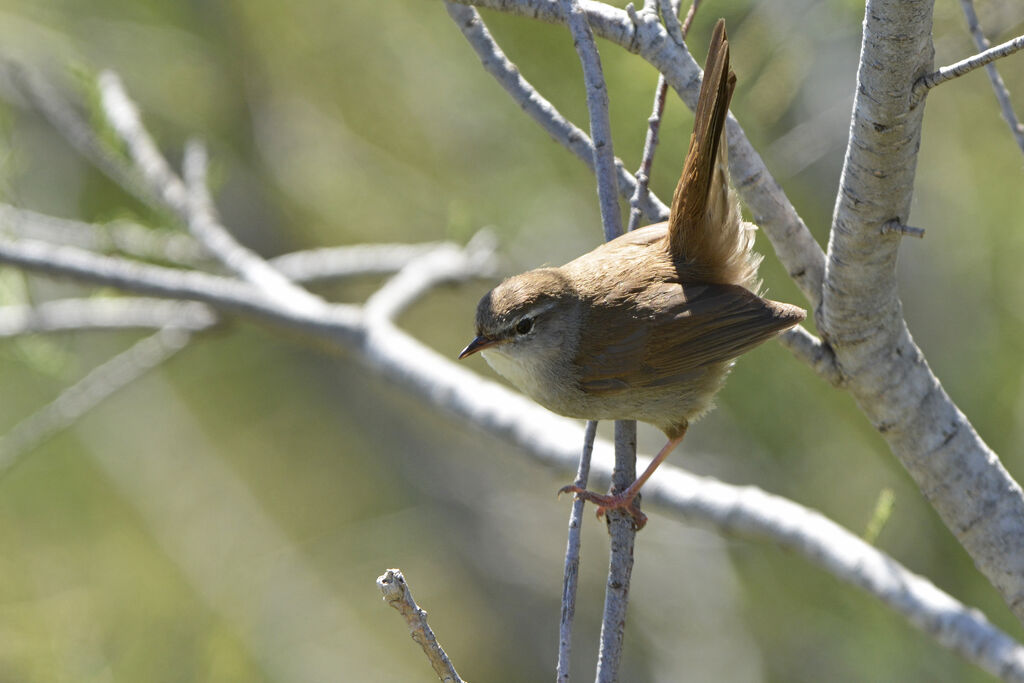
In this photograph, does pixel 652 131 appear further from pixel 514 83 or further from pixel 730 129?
pixel 514 83

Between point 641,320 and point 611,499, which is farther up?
point 641,320

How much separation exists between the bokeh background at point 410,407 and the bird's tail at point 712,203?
125 cm

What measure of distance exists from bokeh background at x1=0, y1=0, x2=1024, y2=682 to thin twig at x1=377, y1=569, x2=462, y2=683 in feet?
7.89

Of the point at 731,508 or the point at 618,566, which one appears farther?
the point at 731,508

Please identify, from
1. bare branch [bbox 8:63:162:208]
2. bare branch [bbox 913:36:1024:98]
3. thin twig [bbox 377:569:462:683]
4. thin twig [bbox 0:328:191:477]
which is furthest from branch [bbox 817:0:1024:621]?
thin twig [bbox 0:328:191:477]

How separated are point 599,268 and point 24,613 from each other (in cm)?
399

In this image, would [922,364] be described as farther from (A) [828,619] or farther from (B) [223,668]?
A: (B) [223,668]

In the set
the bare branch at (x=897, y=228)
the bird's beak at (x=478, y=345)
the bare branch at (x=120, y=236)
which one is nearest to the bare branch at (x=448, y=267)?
the bare branch at (x=120, y=236)

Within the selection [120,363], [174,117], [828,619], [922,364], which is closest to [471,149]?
[174,117]

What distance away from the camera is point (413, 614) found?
145 centimetres

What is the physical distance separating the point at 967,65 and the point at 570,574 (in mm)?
1198

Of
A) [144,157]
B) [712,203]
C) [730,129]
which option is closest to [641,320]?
[712,203]

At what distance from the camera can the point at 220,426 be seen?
6.62 metres

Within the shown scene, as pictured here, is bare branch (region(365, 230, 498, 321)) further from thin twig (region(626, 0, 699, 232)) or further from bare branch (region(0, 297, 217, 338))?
thin twig (region(626, 0, 699, 232))
